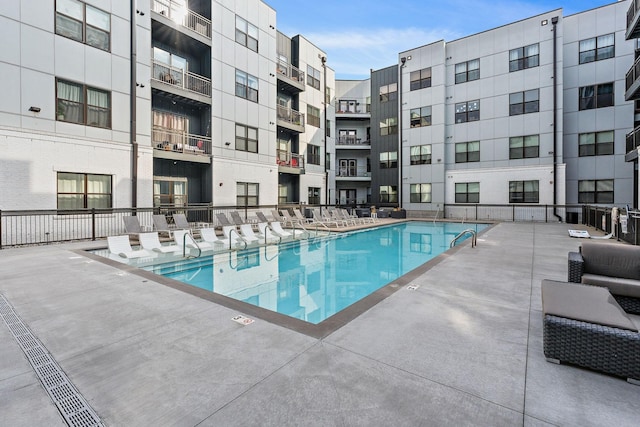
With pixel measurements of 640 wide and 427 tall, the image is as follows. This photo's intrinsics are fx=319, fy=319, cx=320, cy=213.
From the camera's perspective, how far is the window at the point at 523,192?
20.6m

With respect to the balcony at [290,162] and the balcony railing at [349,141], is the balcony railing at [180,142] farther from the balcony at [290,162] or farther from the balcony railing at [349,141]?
the balcony railing at [349,141]

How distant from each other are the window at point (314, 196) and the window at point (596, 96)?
59.1 feet

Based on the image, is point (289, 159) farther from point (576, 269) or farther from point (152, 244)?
point (576, 269)

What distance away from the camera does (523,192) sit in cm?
2103

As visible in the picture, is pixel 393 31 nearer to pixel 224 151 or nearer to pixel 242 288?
pixel 224 151

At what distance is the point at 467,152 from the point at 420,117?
450cm

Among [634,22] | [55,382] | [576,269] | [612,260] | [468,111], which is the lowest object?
[55,382]

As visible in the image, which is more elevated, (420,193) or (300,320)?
(420,193)

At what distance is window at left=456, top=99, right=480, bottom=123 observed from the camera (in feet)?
75.1

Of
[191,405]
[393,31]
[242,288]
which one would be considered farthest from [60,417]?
[393,31]

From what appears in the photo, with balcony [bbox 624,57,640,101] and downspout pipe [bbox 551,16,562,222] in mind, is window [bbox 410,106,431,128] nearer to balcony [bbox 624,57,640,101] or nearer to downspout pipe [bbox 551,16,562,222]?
downspout pipe [bbox 551,16,562,222]

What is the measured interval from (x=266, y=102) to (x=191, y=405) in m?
18.5

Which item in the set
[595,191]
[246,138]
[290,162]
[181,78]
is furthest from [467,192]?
[181,78]

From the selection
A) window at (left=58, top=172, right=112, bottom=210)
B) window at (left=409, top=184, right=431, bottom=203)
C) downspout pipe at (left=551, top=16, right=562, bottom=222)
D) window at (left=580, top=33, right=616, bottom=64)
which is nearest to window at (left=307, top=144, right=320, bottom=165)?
window at (left=409, top=184, right=431, bottom=203)
